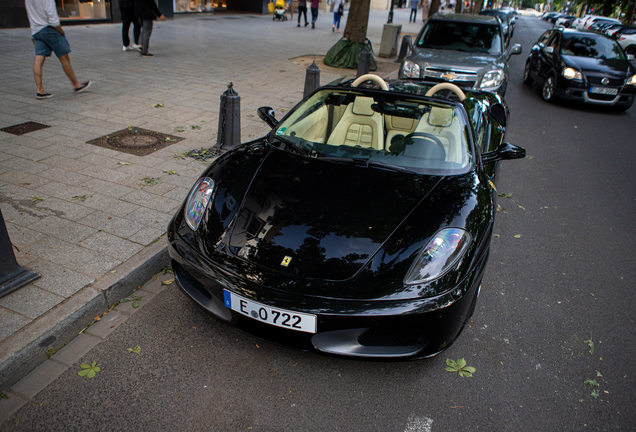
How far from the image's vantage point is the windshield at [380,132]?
3.04 m

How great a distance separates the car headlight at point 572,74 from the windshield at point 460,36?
7.17 ft

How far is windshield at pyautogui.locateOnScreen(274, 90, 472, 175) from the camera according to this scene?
9.96 ft

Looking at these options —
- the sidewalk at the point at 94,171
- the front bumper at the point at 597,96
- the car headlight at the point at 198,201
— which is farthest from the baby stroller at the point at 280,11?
the car headlight at the point at 198,201

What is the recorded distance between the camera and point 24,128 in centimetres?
554

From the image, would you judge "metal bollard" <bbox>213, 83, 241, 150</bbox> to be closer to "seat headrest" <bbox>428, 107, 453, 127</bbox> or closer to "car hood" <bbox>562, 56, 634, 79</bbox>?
"seat headrest" <bbox>428, 107, 453, 127</bbox>

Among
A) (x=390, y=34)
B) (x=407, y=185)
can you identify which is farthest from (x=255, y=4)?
(x=407, y=185)

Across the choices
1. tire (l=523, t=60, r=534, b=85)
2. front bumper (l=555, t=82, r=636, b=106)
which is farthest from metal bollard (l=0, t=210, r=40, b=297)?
tire (l=523, t=60, r=534, b=85)

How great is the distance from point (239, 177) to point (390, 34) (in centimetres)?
1280

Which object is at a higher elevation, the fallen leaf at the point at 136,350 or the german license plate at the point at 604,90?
the german license plate at the point at 604,90

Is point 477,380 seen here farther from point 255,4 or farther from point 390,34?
point 255,4

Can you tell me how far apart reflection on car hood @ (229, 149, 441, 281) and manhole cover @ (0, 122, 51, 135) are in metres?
4.21

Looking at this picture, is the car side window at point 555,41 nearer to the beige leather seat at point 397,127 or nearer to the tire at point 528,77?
the tire at point 528,77

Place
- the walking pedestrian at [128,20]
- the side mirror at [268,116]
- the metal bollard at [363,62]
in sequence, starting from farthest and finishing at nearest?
1. the walking pedestrian at [128,20]
2. the metal bollard at [363,62]
3. the side mirror at [268,116]

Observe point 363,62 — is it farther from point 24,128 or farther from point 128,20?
point 24,128
